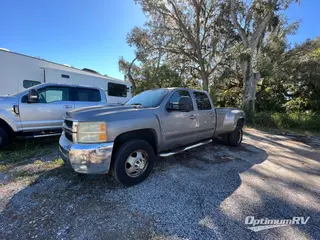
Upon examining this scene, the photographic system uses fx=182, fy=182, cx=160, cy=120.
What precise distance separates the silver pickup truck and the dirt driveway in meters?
0.44

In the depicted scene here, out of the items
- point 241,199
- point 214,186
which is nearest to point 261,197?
point 241,199

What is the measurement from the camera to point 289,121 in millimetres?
10305

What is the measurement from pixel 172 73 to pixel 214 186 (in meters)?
18.9

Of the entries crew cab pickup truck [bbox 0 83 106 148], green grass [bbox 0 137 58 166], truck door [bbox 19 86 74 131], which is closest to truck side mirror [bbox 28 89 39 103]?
crew cab pickup truck [bbox 0 83 106 148]

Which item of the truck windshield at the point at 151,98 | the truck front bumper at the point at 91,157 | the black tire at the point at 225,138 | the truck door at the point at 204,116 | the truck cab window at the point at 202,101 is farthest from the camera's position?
the black tire at the point at 225,138

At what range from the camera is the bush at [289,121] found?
32.5 feet

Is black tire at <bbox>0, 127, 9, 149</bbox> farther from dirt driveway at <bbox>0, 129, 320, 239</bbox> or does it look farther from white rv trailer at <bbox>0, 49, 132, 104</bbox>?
white rv trailer at <bbox>0, 49, 132, 104</bbox>

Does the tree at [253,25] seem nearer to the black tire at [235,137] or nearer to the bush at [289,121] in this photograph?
the bush at [289,121]

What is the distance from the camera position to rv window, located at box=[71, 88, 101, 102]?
634 cm

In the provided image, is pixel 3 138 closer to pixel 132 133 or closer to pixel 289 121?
pixel 132 133

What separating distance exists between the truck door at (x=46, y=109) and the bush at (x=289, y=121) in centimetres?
1025

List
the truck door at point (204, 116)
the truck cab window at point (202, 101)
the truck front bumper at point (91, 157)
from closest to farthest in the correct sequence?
the truck front bumper at point (91, 157) → the truck door at point (204, 116) → the truck cab window at point (202, 101)

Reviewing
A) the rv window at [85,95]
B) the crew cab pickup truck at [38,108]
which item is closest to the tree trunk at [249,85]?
the rv window at [85,95]

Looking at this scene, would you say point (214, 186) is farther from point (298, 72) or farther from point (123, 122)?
point (298, 72)
